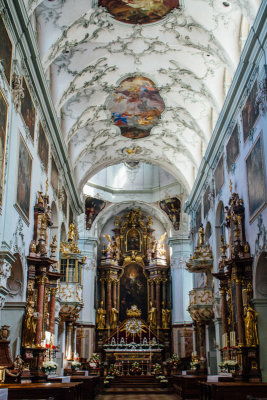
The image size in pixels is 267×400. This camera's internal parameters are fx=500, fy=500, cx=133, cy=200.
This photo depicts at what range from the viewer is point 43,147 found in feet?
60.0

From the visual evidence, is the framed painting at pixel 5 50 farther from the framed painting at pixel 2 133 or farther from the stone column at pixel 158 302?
the stone column at pixel 158 302

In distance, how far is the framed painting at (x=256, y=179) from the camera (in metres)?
13.9

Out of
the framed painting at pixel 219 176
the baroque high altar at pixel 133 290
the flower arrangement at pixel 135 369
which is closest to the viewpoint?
the framed painting at pixel 219 176

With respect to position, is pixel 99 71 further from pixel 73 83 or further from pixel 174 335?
pixel 174 335

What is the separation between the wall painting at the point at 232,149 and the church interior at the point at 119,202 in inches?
2.9

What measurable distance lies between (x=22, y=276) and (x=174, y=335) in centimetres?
1920

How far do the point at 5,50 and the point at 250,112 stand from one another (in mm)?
7428

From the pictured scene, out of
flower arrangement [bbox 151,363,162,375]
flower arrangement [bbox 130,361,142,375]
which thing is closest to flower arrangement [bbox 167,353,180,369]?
flower arrangement [bbox 151,363,162,375]

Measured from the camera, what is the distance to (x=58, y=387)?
1149 cm

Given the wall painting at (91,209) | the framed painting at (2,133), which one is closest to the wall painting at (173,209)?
the wall painting at (91,209)

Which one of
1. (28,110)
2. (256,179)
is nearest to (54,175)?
(28,110)

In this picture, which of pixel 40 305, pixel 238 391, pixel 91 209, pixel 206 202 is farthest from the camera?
pixel 91 209

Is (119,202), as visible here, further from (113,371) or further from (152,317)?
(113,371)

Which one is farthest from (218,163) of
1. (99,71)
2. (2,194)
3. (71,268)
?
(2,194)
